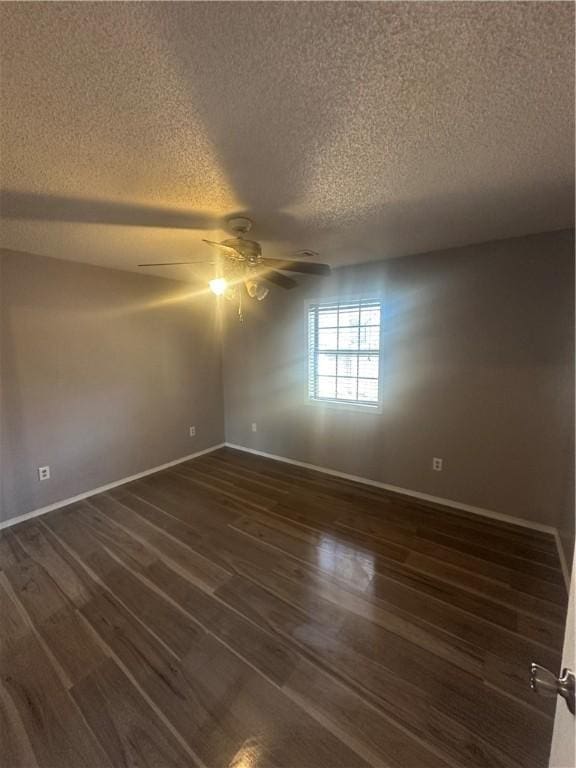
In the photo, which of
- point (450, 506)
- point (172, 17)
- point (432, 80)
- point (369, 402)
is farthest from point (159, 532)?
point (432, 80)

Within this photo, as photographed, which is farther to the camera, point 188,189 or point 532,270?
point 532,270

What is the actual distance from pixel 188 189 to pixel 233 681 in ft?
7.89

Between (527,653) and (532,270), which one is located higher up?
(532,270)

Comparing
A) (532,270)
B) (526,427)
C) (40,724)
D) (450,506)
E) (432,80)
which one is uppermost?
(432,80)

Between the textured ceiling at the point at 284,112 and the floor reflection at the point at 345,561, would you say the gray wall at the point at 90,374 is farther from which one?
the floor reflection at the point at 345,561

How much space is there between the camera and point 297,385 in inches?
143

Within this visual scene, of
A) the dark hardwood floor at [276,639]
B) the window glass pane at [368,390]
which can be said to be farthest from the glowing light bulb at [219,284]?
the dark hardwood floor at [276,639]

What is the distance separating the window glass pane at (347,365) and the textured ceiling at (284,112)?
1552 millimetres

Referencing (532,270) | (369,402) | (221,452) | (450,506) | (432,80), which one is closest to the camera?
(432,80)

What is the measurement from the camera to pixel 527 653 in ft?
4.75

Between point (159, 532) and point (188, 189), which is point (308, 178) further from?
point (159, 532)

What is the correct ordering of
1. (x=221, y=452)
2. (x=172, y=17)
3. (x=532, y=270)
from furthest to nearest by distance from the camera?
1. (x=221, y=452)
2. (x=532, y=270)
3. (x=172, y=17)

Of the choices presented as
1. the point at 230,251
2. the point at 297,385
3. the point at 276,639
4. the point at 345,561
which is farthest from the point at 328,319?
the point at 276,639

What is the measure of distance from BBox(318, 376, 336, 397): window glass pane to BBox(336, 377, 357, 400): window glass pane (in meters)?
0.05
